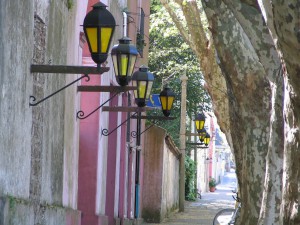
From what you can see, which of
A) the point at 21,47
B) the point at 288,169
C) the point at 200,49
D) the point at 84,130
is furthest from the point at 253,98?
the point at 200,49

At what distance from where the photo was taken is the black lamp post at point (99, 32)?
11.6 m

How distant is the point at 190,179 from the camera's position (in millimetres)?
46500

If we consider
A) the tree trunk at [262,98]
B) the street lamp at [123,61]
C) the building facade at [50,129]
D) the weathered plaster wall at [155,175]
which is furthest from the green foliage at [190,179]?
the tree trunk at [262,98]

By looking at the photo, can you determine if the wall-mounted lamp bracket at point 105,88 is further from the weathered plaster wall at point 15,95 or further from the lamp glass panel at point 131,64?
the weathered plaster wall at point 15,95

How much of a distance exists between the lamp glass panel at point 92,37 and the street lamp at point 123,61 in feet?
9.84

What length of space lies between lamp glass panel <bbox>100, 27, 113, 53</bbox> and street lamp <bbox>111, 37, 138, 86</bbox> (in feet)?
9.82

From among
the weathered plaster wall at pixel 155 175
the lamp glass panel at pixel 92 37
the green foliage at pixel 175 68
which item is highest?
the green foliage at pixel 175 68

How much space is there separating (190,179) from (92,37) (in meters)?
35.1

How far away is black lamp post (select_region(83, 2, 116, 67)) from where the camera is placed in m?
11.6

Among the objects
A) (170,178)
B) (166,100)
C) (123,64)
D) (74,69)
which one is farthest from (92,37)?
(170,178)

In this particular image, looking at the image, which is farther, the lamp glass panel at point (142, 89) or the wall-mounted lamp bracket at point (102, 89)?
the lamp glass panel at point (142, 89)

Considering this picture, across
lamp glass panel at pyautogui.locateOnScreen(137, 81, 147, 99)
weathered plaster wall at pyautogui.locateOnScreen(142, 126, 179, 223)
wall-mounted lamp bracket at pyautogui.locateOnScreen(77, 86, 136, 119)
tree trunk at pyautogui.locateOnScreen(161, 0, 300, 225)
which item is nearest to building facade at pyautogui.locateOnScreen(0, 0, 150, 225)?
wall-mounted lamp bracket at pyautogui.locateOnScreen(77, 86, 136, 119)

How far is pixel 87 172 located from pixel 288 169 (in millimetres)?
11309

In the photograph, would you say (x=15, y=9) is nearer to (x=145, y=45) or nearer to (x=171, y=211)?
(x=145, y=45)
